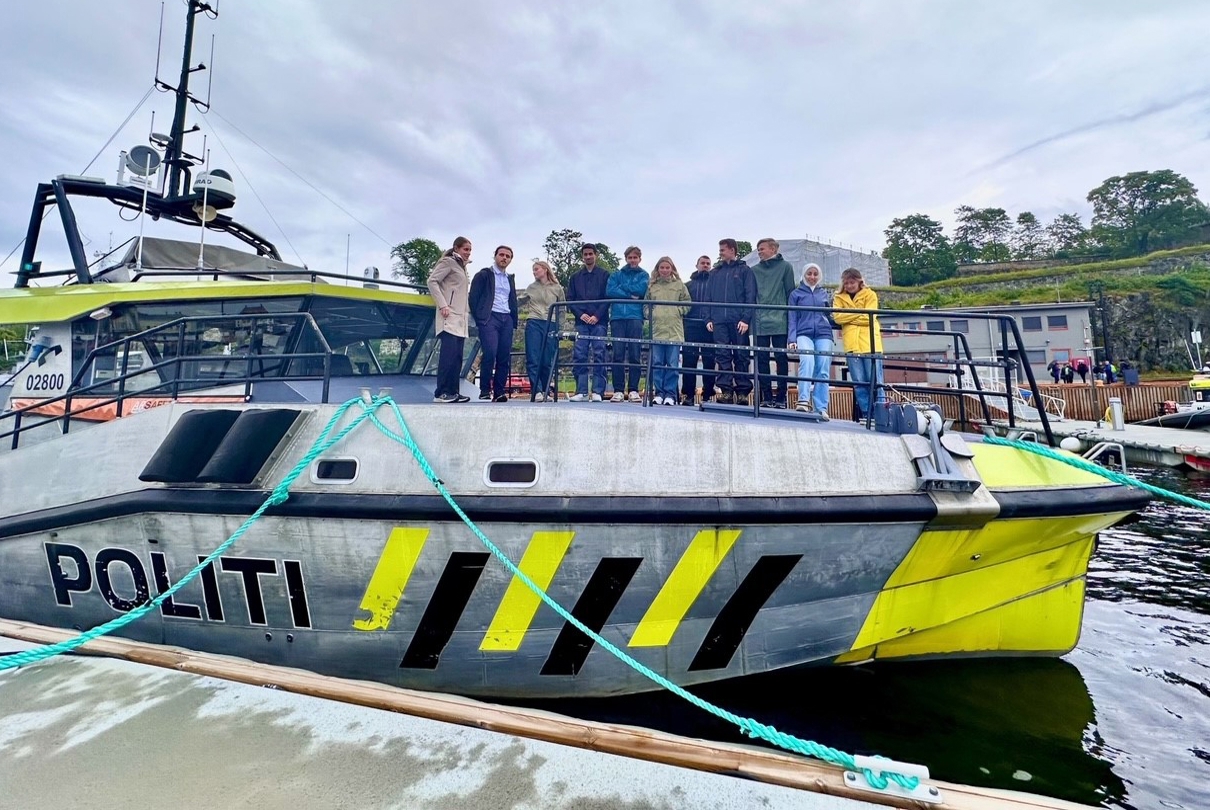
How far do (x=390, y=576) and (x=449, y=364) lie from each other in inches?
70.5

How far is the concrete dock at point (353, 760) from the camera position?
1.83 m

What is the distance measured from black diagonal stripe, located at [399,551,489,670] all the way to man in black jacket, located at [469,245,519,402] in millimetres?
1883

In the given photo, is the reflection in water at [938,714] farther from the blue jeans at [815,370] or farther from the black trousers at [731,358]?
the black trousers at [731,358]

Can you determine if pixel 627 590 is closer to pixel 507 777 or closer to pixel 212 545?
pixel 507 777

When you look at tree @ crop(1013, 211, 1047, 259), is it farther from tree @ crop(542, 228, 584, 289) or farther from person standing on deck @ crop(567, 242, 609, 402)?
person standing on deck @ crop(567, 242, 609, 402)

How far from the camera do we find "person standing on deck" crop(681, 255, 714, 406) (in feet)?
17.5

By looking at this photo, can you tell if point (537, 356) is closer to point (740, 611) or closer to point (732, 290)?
point (732, 290)

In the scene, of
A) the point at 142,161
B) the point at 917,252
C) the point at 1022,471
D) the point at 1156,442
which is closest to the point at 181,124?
the point at 142,161

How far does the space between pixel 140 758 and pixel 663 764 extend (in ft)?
5.89

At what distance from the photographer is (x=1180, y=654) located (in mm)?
4406

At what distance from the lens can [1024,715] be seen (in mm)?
3555

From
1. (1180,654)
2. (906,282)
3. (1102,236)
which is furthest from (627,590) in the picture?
(1102,236)

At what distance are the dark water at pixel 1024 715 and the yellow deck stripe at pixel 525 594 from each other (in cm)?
60

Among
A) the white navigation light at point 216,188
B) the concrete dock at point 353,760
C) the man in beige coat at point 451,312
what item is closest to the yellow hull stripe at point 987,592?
the concrete dock at point 353,760
